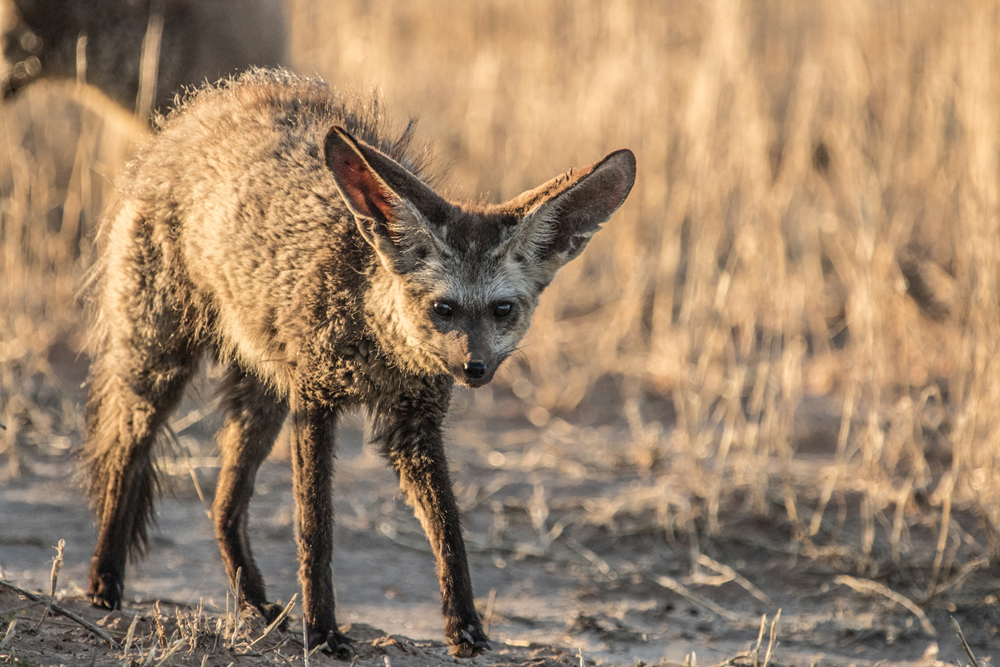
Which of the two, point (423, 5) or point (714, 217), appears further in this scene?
point (423, 5)

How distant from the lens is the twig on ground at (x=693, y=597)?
5.13 metres

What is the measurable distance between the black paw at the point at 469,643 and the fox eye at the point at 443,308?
1188 mm

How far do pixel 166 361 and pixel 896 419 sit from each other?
168 inches

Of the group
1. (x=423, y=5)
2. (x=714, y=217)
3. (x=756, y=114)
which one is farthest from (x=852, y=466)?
(x=423, y=5)

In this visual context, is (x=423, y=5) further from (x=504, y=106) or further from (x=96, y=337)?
(x=96, y=337)

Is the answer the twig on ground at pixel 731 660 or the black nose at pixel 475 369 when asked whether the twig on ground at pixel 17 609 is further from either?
the twig on ground at pixel 731 660

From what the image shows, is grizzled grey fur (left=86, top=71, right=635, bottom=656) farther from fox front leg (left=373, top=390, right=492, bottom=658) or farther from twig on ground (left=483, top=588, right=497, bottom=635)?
twig on ground (left=483, top=588, right=497, bottom=635)

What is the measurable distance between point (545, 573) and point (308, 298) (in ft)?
7.63

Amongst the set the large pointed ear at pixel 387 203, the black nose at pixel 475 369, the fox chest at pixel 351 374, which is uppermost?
the large pointed ear at pixel 387 203

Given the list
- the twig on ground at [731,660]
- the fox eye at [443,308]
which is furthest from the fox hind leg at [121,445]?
the twig on ground at [731,660]

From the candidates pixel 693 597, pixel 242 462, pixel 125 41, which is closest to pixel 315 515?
pixel 242 462

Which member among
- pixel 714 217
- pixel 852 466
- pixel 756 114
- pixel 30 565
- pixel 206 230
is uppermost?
pixel 756 114

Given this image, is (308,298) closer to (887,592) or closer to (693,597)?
(693,597)

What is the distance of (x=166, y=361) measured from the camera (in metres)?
4.53
